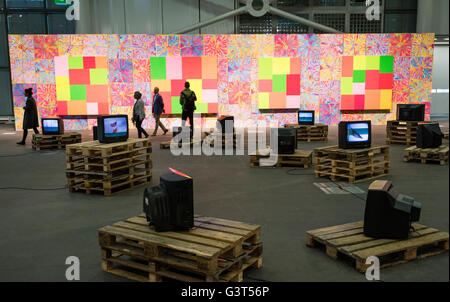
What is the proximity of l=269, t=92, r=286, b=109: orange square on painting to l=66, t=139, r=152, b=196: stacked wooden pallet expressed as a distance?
1126 cm

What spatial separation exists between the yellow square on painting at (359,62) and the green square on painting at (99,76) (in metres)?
10.8

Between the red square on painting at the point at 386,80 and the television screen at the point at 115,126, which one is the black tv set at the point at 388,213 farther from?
the red square on painting at the point at 386,80

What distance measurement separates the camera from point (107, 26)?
64.2 feet

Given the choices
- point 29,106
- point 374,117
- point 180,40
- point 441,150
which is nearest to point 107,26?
point 180,40

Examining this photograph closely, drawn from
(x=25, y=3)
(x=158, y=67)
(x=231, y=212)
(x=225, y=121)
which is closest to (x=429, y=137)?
(x=225, y=121)

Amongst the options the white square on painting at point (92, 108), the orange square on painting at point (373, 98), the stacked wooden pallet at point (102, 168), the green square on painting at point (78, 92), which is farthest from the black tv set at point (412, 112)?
the green square on painting at point (78, 92)

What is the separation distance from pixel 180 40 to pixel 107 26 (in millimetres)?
3989

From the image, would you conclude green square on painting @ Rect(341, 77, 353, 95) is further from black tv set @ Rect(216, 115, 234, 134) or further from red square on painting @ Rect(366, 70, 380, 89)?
black tv set @ Rect(216, 115, 234, 134)

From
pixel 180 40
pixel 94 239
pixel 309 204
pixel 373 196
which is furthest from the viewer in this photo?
pixel 180 40

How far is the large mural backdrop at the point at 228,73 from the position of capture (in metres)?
18.0

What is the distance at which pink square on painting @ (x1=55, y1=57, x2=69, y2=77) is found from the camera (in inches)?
704

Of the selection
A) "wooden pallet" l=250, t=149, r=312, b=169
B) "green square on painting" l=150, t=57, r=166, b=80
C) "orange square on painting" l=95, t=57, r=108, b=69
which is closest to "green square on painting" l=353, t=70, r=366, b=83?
"green square on painting" l=150, t=57, r=166, b=80

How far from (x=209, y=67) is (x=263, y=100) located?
108 inches
